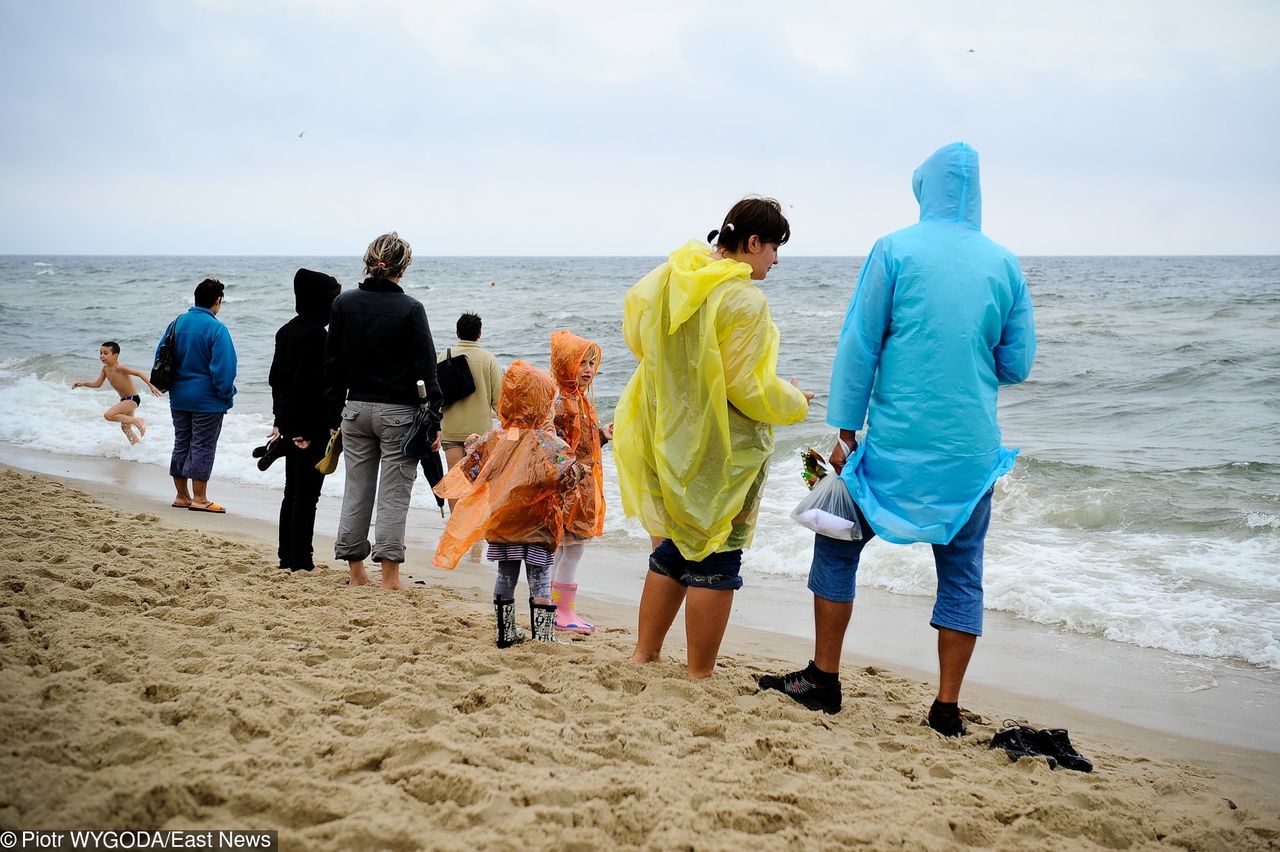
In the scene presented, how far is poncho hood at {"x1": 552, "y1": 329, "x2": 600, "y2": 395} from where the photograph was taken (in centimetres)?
471

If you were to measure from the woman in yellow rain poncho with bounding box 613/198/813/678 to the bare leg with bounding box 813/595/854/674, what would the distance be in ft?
1.16

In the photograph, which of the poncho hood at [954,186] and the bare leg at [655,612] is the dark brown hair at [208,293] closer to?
the bare leg at [655,612]

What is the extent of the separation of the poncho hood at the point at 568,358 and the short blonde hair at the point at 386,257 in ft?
3.24

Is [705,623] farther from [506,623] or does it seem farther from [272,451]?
[272,451]

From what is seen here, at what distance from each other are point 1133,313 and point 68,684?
1126 inches

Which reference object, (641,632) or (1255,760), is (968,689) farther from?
(641,632)

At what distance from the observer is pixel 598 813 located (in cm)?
262

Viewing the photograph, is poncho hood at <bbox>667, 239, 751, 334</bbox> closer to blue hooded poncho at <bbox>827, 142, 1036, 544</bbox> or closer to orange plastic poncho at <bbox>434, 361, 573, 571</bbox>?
blue hooded poncho at <bbox>827, 142, 1036, 544</bbox>

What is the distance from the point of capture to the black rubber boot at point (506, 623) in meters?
4.36

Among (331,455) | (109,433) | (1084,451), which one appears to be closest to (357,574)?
(331,455)

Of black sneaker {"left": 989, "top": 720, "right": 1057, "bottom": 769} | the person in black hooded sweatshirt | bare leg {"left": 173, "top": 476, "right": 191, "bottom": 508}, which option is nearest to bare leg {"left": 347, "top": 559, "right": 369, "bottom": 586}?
the person in black hooded sweatshirt

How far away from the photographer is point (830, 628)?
3.73 meters

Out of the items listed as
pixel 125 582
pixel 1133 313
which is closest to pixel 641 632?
pixel 125 582

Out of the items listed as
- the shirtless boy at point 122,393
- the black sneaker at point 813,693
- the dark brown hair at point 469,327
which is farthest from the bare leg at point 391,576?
the shirtless boy at point 122,393
